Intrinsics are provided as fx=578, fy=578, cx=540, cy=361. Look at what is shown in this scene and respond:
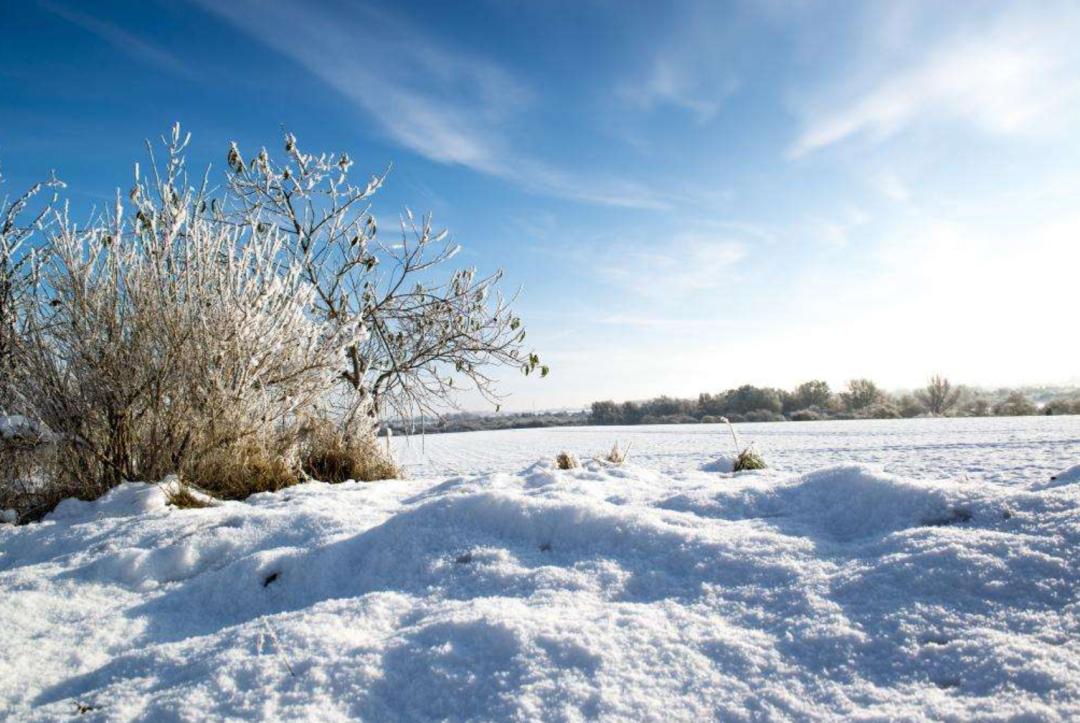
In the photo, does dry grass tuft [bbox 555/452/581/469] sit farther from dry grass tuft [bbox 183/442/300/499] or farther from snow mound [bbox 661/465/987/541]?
dry grass tuft [bbox 183/442/300/499]

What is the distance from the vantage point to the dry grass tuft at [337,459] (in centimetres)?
501

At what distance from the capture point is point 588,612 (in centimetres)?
150

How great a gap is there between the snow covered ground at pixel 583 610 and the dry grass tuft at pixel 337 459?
234 cm

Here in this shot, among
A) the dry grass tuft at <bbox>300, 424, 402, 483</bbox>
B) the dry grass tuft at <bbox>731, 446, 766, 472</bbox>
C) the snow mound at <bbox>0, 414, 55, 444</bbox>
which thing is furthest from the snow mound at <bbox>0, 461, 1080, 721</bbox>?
the dry grass tuft at <bbox>300, 424, 402, 483</bbox>

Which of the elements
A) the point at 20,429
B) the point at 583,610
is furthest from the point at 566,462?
the point at 20,429

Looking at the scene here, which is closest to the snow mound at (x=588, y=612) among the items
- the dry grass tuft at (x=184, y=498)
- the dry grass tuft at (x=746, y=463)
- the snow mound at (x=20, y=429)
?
the dry grass tuft at (x=184, y=498)

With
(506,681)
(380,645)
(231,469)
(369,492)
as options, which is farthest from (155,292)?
(506,681)

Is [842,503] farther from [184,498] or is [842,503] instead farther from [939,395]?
[939,395]

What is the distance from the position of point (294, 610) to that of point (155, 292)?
289 cm

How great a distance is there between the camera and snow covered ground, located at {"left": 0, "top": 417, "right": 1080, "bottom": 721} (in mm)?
1151

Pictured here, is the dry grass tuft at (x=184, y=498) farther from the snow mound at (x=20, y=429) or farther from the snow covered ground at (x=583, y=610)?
the snow mound at (x=20, y=429)

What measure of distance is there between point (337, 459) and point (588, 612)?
4.03 meters

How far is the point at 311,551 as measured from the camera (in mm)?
2111

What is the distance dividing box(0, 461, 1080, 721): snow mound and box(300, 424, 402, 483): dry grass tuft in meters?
2.47
